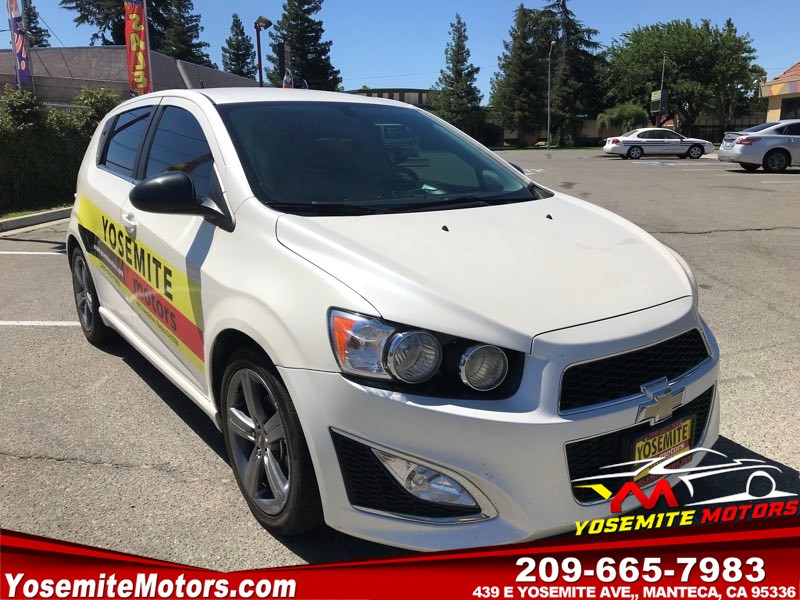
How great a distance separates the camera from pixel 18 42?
573 inches

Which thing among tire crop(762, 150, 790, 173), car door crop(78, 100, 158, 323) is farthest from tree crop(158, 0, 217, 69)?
car door crop(78, 100, 158, 323)

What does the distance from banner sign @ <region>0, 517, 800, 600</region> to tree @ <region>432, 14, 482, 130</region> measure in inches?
2504

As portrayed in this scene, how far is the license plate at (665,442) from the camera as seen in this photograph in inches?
88.4

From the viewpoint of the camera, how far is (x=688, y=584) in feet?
7.20

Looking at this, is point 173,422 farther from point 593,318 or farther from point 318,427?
point 593,318

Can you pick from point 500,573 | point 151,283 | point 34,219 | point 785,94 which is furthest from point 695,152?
point 500,573

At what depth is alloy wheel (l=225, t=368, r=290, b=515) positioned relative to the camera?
2.52 m

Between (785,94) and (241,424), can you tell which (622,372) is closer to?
(241,424)

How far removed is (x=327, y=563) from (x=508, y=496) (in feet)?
2.75

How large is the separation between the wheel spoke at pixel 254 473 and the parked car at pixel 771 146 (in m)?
20.9

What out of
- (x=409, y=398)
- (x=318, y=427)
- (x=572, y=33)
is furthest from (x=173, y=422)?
(x=572, y=33)

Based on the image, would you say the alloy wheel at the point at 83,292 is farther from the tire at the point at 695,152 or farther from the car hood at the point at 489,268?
the tire at the point at 695,152

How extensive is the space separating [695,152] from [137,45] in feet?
78.1

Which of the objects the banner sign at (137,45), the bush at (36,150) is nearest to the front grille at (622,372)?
the bush at (36,150)
